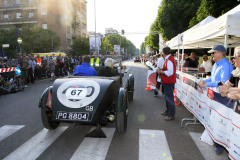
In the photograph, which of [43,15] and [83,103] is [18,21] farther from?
[83,103]

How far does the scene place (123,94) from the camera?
4156 mm

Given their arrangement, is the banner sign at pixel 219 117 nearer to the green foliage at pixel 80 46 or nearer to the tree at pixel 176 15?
the tree at pixel 176 15

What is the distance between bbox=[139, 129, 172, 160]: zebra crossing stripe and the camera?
3266mm

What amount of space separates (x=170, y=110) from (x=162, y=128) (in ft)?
2.56

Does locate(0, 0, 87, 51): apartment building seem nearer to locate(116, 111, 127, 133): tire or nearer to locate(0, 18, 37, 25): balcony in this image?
locate(0, 18, 37, 25): balcony

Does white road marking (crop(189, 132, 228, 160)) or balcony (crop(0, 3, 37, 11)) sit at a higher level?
balcony (crop(0, 3, 37, 11))

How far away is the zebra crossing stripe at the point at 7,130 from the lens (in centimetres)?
422

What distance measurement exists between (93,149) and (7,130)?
7.59 feet

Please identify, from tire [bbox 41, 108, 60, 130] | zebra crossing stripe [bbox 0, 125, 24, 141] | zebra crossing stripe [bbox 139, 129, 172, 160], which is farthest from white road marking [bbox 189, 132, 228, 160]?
zebra crossing stripe [bbox 0, 125, 24, 141]

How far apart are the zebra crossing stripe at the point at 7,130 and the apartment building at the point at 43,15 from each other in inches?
1839

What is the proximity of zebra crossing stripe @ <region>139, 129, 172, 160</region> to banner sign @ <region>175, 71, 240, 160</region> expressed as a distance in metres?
0.87

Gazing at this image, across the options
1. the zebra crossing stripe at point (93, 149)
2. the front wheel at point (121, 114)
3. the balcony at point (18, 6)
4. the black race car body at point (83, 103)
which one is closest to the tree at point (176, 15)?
the front wheel at point (121, 114)

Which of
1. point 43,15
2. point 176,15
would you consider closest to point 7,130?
point 176,15

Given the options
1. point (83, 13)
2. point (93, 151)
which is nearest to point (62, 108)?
point (93, 151)
